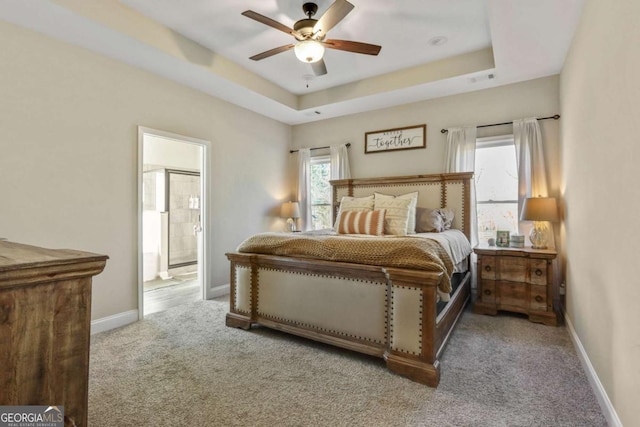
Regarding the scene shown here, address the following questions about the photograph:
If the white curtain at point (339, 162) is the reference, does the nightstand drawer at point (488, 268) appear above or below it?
below

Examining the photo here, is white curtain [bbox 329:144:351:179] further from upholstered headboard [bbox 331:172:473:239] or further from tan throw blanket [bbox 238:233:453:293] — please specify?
tan throw blanket [bbox 238:233:453:293]

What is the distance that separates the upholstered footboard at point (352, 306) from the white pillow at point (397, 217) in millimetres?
873

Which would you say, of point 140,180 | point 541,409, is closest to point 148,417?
point 541,409

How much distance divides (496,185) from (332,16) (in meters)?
2.89

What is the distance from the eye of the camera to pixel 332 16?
233cm

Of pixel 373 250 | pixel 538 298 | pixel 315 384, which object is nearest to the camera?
pixel 315 384

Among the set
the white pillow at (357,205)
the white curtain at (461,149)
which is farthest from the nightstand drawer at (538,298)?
the white pillow at (357,205)

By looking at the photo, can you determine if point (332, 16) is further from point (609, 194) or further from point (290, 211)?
point (290, 211)

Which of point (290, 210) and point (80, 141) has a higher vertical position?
point (80, 141)

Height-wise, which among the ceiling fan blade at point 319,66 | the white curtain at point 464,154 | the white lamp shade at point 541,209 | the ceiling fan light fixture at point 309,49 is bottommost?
the white lamp shade at point 541,209

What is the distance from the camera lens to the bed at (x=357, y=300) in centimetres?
204

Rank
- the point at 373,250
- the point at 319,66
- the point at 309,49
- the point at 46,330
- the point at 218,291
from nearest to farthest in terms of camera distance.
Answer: the point at 46,330 → the point at 373,250 → the point at 309,49 → the point at 319,66 → the point at 218,291

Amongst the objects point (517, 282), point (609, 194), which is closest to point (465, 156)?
point (517, 282)

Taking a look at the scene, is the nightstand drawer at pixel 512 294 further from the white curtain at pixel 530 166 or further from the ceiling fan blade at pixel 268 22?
the ceiling fan blade at pixel 268 22
